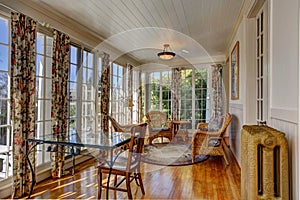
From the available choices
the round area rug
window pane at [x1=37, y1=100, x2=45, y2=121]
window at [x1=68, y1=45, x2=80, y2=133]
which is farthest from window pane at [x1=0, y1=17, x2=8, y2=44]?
the round area rug

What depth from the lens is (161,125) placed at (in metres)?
6.51

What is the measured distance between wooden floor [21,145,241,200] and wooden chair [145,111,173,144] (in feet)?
5.42

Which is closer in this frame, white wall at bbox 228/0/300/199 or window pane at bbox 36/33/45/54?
white wall at bbox 228/0/300/199

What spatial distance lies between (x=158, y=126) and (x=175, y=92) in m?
1.43

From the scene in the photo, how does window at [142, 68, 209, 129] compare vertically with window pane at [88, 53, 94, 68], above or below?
below

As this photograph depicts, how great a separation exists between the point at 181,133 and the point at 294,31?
217 inches

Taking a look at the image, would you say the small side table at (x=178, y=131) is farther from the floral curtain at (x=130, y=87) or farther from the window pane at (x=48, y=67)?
the window pane at (x=48, y=67)

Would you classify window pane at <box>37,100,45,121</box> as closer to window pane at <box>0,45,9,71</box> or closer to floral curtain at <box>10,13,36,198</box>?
floral curtain at <box>10,13,36,198</box>

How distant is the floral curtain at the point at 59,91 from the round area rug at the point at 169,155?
1.68 m

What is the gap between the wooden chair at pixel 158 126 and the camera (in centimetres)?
552

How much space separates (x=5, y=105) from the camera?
2678 mm

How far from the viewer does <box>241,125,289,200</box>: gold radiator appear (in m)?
1.32

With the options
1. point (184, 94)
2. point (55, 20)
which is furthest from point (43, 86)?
point (184, 94)

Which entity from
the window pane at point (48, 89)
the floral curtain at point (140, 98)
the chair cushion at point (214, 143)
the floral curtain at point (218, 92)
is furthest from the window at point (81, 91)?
the floral curtain at point (218, 92)
